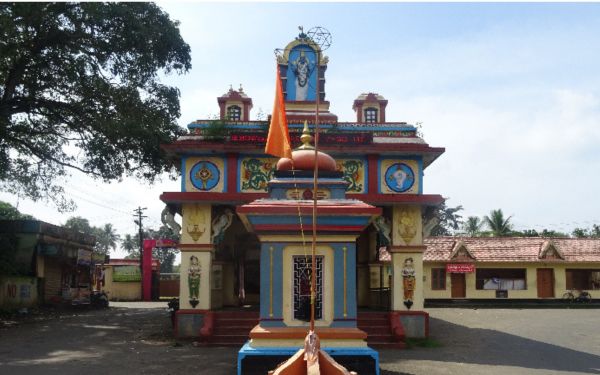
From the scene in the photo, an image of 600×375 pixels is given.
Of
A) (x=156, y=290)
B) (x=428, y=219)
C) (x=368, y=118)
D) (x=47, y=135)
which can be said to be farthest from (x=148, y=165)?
(x=156, y=290)

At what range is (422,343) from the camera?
14266mm

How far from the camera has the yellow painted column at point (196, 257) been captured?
1477 cm

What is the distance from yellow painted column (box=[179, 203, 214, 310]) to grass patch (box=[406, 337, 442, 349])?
5148 millimetres

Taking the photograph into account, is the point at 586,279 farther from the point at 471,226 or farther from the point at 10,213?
the point at 10,213

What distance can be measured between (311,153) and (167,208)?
20.4 feet

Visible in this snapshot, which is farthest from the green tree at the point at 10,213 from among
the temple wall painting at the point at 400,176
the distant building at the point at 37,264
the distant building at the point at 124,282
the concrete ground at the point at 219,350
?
the temple wall painting at the point at 400,176

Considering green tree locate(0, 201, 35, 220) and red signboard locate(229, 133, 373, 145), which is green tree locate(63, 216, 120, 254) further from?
red signboard locate(229, 133, 373, 145)

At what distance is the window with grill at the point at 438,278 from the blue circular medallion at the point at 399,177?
59.6 feet

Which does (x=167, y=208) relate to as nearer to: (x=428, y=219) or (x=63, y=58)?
(x=428, y=219)

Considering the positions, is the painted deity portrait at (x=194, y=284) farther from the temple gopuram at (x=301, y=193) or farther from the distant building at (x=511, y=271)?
the distant building at (x=511, y=271)

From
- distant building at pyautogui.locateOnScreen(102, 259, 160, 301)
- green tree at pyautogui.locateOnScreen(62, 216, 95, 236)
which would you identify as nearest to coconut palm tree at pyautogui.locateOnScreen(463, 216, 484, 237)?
distant building at pyautogui.locateOnScreen(102, 259, 160, 301)

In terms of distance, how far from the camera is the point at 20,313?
22.5m

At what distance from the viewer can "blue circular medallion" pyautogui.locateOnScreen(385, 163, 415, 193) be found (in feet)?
50.1

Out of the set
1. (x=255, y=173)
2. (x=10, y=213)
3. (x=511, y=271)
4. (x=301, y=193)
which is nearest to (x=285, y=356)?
(x=301, y=193)
